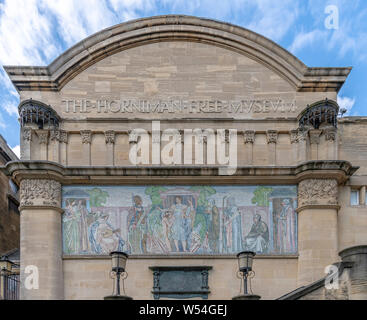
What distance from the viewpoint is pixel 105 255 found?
56.5 feet

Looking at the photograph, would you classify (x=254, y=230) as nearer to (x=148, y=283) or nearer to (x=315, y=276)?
(x=315, y=276)

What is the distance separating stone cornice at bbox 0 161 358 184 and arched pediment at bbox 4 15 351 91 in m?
3.41

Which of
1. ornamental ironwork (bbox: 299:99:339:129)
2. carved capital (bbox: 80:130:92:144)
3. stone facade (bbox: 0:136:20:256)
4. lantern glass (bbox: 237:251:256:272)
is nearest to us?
lantern glass (bbox: 237:251:256:272)

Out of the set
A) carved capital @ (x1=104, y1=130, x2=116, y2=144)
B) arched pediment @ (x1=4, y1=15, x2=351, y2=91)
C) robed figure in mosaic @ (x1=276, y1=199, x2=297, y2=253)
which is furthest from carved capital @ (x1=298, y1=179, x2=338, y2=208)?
carved capital @ (x1=104, y1=130, x2=116, y2=144)

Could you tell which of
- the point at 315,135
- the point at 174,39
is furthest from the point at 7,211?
the point at 315,135

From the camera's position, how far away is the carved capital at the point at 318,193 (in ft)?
56.9

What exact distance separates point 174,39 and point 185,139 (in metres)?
4.31

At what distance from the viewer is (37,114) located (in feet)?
58.9

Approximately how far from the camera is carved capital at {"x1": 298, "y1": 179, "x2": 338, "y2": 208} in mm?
17328

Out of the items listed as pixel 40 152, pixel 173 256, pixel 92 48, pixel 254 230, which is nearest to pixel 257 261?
pixel 254 230

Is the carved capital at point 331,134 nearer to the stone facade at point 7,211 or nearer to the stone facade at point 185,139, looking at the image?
the stone facade at point 185,139

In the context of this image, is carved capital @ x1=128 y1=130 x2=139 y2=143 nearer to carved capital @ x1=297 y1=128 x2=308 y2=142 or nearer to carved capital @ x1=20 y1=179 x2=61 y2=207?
carved capital @ x1=20 y1=179 x2=61 y2=207

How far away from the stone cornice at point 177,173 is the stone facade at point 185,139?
38 millimetres

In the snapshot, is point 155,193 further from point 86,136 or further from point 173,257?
point 86,136
